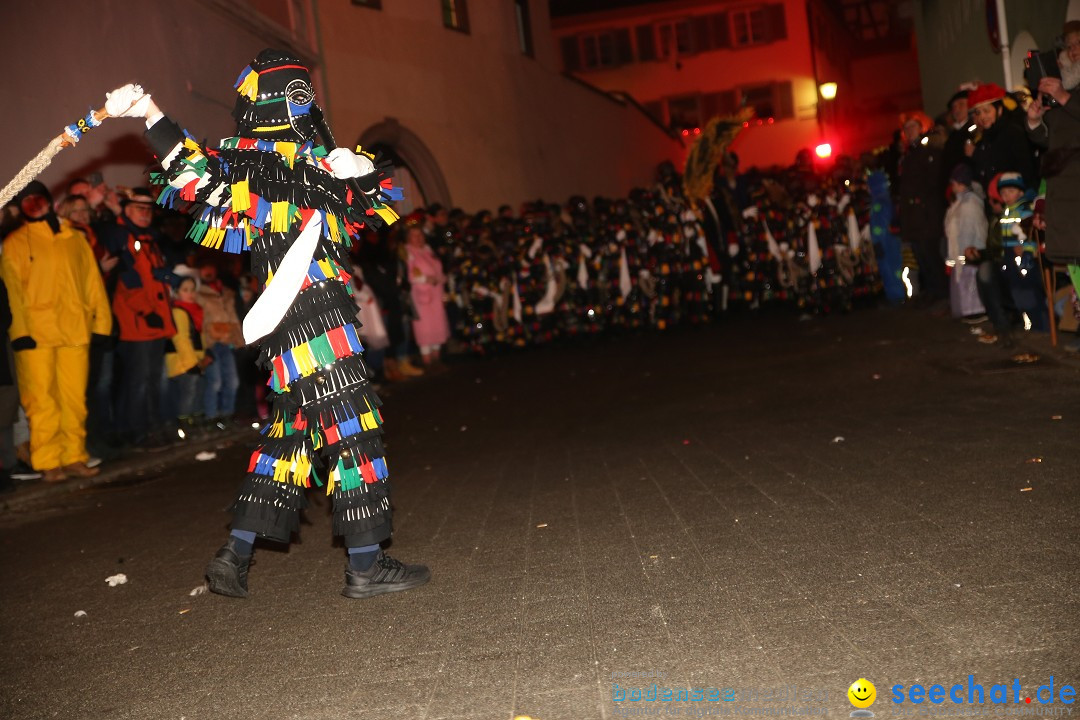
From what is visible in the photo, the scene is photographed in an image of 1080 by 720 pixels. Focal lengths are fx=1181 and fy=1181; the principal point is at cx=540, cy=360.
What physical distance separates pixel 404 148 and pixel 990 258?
14.3 metres

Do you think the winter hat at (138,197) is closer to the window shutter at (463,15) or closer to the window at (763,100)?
the window shutter at (463,15)

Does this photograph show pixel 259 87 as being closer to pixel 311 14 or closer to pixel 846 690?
pixel 846 690

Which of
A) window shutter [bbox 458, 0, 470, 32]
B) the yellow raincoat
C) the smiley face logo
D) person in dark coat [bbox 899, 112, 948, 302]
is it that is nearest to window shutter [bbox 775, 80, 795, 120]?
window shutter [bbox 458, 0, 470, 32]

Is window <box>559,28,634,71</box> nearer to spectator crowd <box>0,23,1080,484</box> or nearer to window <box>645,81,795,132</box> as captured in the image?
window <box>645,81,795,132</box>

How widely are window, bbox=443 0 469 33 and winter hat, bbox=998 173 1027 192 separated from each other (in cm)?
1758

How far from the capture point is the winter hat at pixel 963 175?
11.6 m

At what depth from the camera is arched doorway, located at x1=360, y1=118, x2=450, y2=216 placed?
2220 cm

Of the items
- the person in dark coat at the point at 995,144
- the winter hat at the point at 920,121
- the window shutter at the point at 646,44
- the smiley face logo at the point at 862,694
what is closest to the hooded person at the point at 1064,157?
the person in dark coat at the point at 995,144

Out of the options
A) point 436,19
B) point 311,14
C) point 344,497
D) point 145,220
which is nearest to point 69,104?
point 145,220

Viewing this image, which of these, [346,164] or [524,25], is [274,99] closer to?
[346,164]

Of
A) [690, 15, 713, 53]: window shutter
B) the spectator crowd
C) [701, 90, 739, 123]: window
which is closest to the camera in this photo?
the spectator crowd

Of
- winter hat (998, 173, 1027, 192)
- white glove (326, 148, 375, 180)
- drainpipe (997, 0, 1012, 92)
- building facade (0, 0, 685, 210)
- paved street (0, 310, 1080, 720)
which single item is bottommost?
paved street (0, 310, 1080, 720)

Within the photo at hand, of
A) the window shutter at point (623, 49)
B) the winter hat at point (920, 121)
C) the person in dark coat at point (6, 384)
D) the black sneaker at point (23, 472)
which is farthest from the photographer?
the window shutter at point (623, 49)

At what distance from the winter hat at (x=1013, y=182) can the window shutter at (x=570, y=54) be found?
41593 mm
